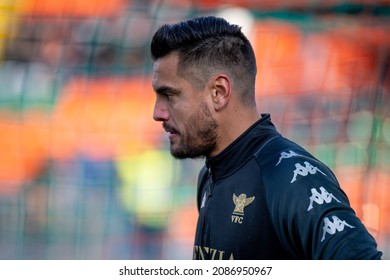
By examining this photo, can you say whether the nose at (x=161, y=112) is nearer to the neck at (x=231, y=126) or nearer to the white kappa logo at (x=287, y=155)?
the neck at (x=231, y=126)

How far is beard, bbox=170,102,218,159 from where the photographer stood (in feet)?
10.2

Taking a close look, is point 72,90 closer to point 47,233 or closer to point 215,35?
point 47,233

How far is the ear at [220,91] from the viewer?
10.2 feet

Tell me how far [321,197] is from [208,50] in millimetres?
880

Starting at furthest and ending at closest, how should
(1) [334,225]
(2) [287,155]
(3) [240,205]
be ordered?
(3) [240,205], (2) [287,155], (1) [334,225]

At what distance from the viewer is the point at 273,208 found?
2.71m

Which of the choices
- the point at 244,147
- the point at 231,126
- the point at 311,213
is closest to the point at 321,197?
the point at 311,213

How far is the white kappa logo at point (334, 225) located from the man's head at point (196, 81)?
75 cm

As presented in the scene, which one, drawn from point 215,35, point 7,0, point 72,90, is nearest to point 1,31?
point 7,0

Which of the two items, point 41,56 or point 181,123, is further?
point 41,56

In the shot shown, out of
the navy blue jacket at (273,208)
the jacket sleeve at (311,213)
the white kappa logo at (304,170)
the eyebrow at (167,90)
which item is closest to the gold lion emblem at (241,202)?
the navy blue jacket at (273,208)

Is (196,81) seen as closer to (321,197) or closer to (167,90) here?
(167,90)
